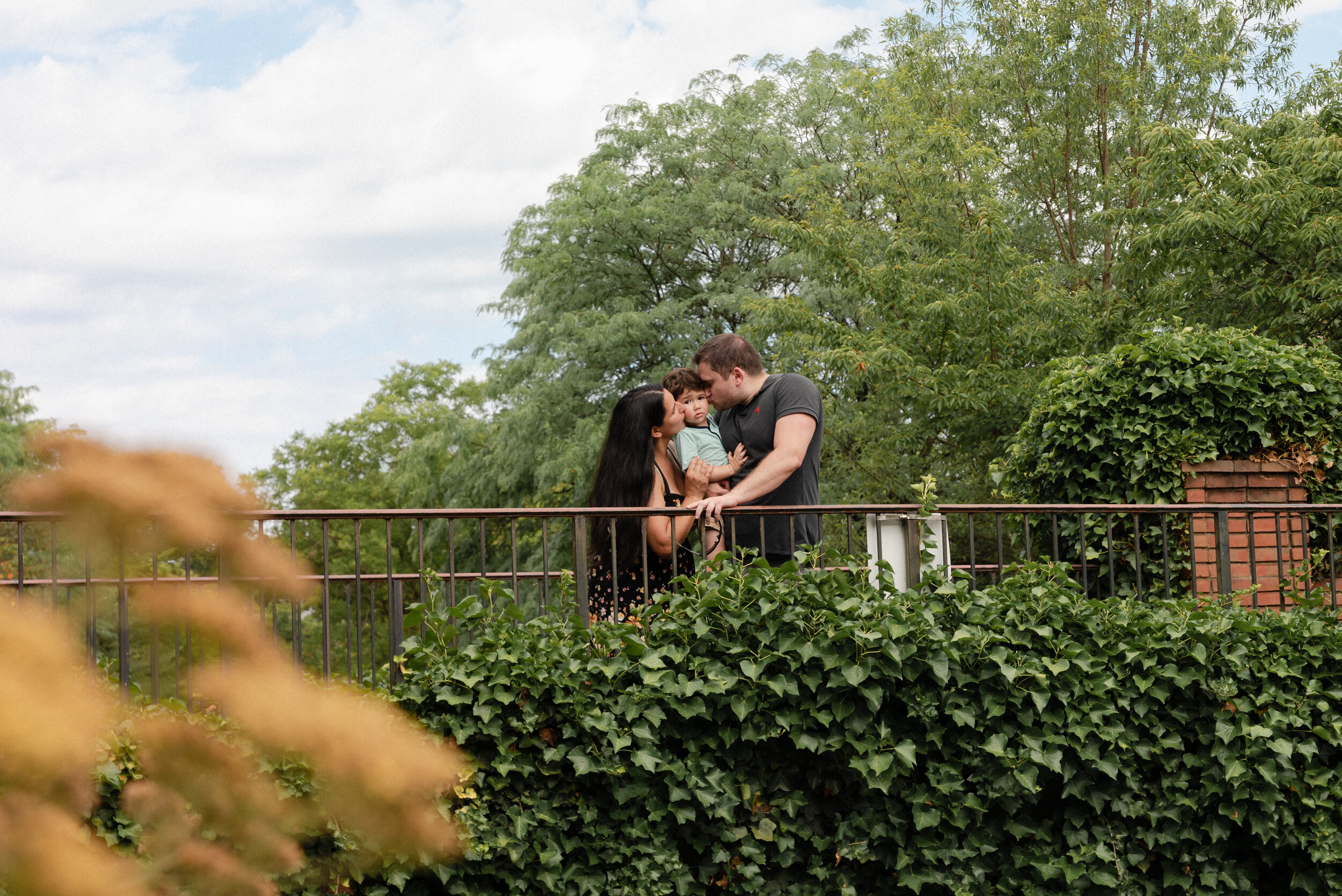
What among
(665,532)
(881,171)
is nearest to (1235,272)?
(881,171)

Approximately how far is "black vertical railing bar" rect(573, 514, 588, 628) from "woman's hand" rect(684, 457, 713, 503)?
0.46 metres

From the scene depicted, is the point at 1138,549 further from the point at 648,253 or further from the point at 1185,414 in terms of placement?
the point at 648,253

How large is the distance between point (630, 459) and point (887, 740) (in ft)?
5.53

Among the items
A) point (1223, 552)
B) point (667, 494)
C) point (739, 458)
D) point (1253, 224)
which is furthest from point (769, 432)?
point (1253, 224)

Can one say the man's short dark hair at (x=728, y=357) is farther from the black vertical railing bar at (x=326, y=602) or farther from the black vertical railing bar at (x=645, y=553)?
the black vertical railing bar at (x=326, y=602)

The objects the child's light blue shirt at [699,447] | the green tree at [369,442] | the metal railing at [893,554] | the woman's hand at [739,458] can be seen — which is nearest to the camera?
the metal railing at [893,554]

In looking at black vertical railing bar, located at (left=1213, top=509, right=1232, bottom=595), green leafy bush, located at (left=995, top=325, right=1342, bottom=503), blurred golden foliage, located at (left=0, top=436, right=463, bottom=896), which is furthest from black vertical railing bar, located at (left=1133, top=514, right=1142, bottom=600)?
blurred golden foliage, located at (left=0, top=436, right=463, bottom=896)

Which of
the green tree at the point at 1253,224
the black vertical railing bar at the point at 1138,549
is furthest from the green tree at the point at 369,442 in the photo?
the black vertical railing bar at the point at 1138,549

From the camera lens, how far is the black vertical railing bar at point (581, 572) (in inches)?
183

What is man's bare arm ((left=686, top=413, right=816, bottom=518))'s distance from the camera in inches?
194

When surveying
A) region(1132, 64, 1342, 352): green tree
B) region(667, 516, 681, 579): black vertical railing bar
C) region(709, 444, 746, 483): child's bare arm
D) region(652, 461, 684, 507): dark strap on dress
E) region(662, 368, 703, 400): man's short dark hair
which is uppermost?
region(1132, 64, 1342, 352): green tree

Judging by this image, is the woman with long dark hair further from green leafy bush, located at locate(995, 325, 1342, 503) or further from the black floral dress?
green leafy bush, located at locate(995, 325, 1342, 503)

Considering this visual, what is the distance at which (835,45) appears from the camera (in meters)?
24.1

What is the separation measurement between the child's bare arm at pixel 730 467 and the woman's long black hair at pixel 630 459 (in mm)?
280
